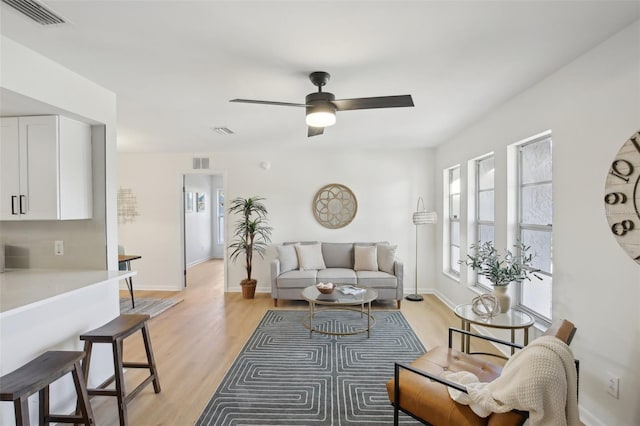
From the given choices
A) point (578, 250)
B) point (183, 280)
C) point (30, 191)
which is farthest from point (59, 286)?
point (183, 280)

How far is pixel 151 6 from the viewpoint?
63.2 inches

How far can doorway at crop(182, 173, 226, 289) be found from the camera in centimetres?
809

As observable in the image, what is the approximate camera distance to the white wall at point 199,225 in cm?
807

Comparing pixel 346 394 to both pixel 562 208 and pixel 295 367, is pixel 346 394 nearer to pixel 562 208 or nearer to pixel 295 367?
pixel 295 367

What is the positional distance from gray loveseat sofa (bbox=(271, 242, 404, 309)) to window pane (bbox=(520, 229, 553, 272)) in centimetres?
193

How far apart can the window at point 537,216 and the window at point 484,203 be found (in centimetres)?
57

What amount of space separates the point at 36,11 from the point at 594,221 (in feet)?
11.4

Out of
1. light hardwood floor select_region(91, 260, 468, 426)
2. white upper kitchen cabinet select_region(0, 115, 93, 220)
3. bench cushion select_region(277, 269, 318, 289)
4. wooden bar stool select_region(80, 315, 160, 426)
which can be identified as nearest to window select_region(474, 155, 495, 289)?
light hardwood floor select_region(91, 260, 468, 426)

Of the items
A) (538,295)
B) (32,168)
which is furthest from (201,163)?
(538,295)

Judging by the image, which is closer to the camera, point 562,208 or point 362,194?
point 562,208

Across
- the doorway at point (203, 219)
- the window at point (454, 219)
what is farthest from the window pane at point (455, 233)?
the doorway at point (203, 219)

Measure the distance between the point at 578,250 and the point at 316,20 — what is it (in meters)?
2.30

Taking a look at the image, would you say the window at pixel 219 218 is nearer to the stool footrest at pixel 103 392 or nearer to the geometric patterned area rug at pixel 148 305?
the geometric patterned area rug at pixel 148 305

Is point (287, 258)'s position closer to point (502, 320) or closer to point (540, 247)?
point (502, 320)
